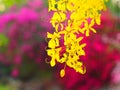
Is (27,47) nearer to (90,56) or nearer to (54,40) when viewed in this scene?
(90,56)

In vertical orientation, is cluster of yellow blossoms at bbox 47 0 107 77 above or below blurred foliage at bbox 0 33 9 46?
above

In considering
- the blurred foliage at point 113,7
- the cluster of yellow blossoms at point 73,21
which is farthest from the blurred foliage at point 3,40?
the cluster of yellow blossoms at point 73,21

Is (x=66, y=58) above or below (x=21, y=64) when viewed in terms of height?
above

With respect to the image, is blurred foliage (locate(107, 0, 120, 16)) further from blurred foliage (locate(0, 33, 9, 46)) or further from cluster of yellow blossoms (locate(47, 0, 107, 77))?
cluster of yellow blossoms (locate(47, 0, 107, 77))

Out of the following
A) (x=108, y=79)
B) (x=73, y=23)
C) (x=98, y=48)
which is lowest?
(x=108, y=79)

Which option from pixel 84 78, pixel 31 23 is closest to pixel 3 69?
pixel 31 23

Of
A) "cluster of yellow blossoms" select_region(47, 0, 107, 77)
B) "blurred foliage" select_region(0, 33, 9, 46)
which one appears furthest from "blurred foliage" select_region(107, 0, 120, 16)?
"cluster of yellow blossoms" select_region(47, 0, 107, 77)

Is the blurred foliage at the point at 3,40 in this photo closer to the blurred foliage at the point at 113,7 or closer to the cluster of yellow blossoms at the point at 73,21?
the blurred foliage at the point at 113,7

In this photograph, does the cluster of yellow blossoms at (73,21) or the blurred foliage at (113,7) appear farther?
the blurred foliage at (113,7)

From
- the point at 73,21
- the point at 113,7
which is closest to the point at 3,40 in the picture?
the point at 113,7

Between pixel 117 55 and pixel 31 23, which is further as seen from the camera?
pixel 31 23

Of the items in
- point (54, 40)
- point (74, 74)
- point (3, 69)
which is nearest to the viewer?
point (54, 40)
